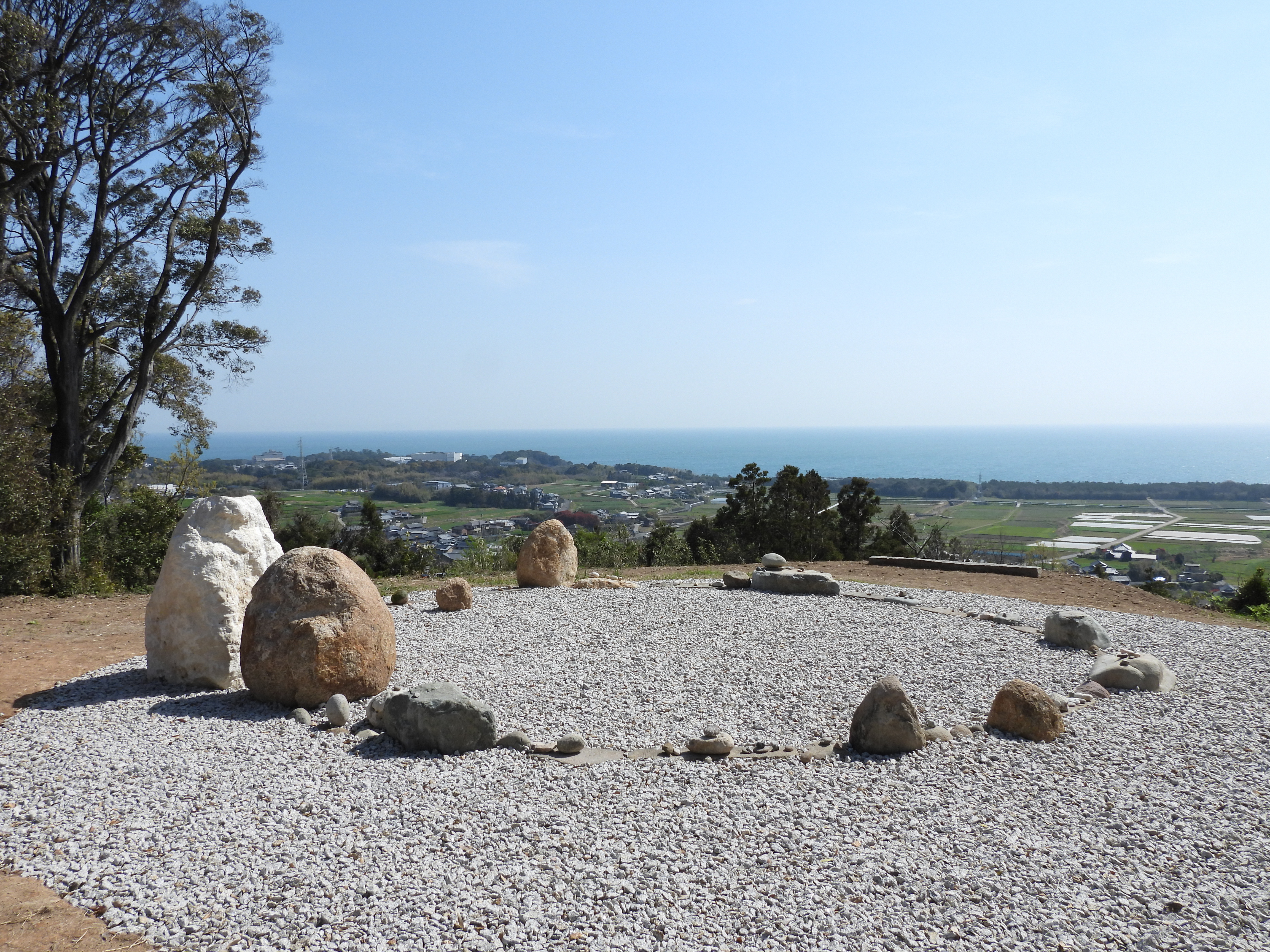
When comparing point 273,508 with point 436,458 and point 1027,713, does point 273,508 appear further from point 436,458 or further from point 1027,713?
point 436,458

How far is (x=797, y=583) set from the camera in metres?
13.5

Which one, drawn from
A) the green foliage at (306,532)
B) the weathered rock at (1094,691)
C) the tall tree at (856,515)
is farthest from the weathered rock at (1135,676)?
the green foliage at (306,532)

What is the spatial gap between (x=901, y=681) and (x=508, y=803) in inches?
200

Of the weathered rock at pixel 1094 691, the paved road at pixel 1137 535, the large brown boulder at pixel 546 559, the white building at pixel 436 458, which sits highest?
the white building at pixel 436 458

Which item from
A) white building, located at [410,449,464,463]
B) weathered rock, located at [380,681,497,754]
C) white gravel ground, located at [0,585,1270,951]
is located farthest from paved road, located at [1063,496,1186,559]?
white building, located at [410,449,464,463]

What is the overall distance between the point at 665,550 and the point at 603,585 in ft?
21.9

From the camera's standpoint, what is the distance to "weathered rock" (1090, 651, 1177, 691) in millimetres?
8195

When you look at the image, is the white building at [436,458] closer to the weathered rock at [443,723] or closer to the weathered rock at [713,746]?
the weathered rock at [443,723]

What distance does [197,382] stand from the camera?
20.1 meters

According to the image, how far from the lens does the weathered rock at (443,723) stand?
20.3 feet

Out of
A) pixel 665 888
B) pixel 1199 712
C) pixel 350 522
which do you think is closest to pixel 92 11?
pixel 350 522

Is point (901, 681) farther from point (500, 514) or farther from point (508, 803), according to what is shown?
point (500, 514)

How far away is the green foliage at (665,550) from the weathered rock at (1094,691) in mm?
12456

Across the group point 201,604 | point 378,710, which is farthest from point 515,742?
point 201,604
